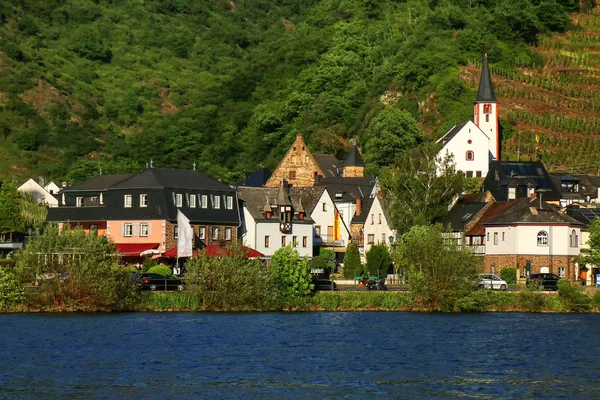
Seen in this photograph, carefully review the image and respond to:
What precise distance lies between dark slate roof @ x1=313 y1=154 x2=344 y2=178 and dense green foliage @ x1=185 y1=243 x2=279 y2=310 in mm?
65177

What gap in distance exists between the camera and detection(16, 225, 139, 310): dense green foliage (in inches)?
3091

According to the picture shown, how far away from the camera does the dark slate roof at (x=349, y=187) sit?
428ft

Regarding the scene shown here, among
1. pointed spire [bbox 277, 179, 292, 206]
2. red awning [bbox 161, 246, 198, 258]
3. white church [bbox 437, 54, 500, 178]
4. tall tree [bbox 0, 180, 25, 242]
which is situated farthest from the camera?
white church [bbox 437, 54, 500, 178]

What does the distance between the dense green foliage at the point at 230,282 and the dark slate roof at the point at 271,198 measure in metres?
31.9

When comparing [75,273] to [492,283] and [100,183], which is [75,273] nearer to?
[492,283]

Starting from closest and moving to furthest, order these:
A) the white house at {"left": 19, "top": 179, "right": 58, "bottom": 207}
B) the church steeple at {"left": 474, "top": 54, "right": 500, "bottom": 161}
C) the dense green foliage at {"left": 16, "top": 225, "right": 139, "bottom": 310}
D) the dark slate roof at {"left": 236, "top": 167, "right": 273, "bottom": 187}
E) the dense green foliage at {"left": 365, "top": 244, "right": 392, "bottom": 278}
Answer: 1. the dense green foliage at {"left": 16, "top": 225, "right": 139, "bottom": 310}
2. the dense green foliage at {"left": 365, "top": 244, "right": 392, "bottom": 278}
3. the church steeple at {"left": 474, "top": 54, "right": 500, "bottom": 161}
4. the dark slate roof at {"left": 236, "top": 167, "right": 273, "bottom": 187}
5. the white house at {"left": 19, "top": 179, "right": 58, "bottom": 207}

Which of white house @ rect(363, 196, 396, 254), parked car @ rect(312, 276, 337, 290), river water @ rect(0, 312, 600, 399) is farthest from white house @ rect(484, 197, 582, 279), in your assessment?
river water @ rect(0, 312, 600, 399)

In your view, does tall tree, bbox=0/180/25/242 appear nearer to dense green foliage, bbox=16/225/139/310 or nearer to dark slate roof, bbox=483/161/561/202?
dark slate roof, bbox=483/161/561/202

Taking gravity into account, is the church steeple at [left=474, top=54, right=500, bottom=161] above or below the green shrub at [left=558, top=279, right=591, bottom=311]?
above

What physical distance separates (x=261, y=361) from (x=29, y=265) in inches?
956

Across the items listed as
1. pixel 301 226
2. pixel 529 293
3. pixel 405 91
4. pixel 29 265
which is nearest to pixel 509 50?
pixel 405 91

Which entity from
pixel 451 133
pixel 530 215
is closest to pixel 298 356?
pixel 530 215

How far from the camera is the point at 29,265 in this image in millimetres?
79438

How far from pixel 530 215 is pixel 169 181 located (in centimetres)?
2952
